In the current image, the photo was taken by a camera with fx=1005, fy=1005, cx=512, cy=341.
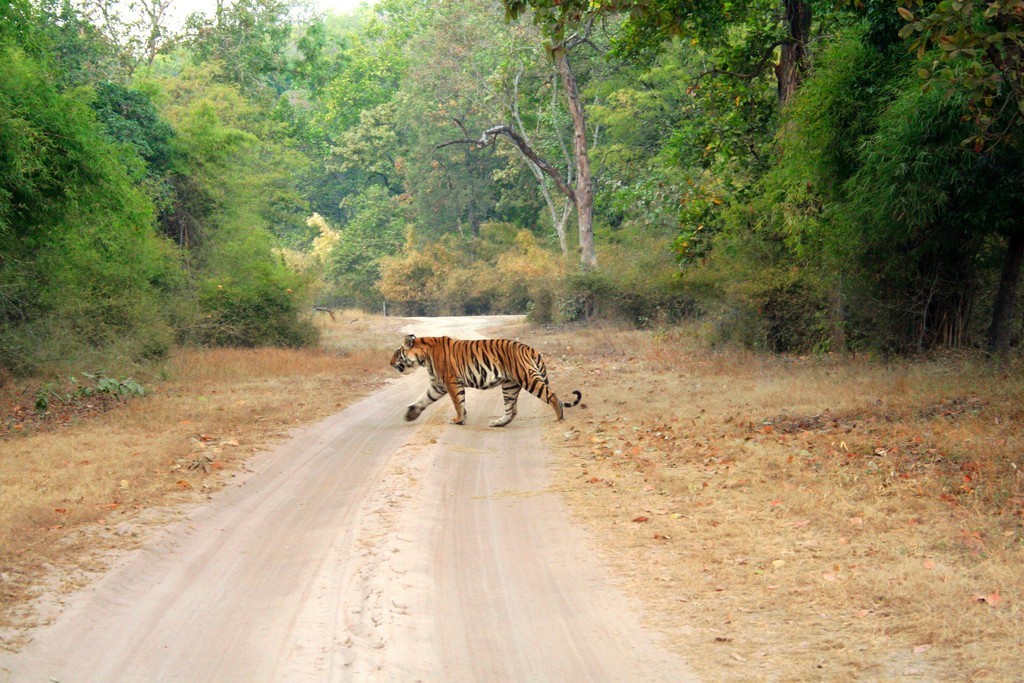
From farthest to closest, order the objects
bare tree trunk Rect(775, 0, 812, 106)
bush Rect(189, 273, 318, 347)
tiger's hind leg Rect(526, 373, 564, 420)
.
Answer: bush Rect(189, 273, 318, 347), bare tree trunk Rect(775, 0, 812, 106), tiger's hind leg Rect(526, 373, 564, 420)

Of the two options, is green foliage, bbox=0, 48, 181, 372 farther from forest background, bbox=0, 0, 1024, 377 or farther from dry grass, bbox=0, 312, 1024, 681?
dry grass, bbox=0, 312, 1024, 681

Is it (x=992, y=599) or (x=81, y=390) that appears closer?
(x=992, y=599)

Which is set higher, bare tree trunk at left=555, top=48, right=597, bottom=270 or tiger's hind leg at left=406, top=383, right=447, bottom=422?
bare tree trunk at left=555, top=48, right=597, bottom=270

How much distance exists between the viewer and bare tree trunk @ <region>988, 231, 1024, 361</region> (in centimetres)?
1388

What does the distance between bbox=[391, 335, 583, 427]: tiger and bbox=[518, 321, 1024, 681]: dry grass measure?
886 mm

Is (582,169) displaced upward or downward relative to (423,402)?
upward

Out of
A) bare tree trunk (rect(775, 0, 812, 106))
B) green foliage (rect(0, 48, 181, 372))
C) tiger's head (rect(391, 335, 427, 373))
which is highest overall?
bare tree trunk (rect(775, 0, 812, 106))

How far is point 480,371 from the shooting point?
48.1 ft

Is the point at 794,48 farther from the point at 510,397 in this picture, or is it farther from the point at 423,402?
the point at 423,402

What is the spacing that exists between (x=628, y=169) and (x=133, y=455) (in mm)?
30688

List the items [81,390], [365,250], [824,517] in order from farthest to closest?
1. [365,250]
2. [81,390]
3. [824,517]

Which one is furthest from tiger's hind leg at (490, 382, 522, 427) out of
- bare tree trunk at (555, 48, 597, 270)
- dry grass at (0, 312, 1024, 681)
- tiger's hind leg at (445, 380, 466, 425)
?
bare tree trunk at (555, 48, 597, 270)

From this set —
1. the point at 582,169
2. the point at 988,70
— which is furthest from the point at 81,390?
the point at 582,169

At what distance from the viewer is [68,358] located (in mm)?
17953
